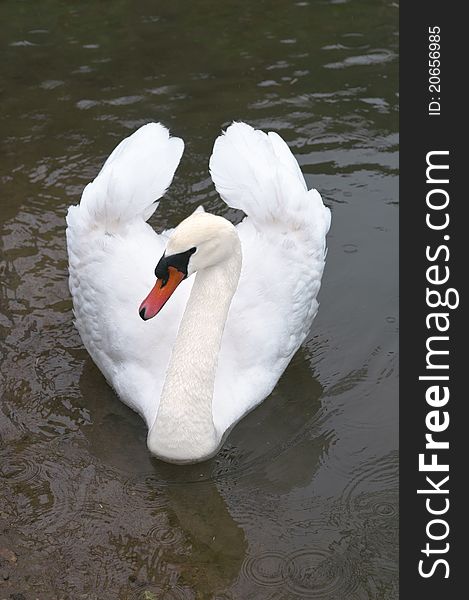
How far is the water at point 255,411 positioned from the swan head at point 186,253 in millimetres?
1100

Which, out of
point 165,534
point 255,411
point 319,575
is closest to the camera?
point 319,575

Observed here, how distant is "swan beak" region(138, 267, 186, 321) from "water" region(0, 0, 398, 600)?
1.05 m

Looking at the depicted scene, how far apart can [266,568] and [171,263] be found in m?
1.64

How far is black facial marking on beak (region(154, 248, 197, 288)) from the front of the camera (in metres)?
5.46

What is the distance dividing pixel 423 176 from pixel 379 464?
3.03m

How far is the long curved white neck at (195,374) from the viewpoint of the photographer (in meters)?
5.75

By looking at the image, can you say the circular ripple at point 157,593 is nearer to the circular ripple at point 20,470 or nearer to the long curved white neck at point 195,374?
the long curved white neck at point 195,374

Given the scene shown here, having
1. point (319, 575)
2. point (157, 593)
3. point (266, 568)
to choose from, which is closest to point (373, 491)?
point (319, 575)

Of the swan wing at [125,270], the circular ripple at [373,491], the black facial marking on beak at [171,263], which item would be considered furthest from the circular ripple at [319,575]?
the black facial marking on beak at [171,263]

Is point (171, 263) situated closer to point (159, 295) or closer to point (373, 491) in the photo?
point (159, 295)

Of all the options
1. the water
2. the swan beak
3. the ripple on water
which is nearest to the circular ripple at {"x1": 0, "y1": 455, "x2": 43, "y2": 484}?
the water

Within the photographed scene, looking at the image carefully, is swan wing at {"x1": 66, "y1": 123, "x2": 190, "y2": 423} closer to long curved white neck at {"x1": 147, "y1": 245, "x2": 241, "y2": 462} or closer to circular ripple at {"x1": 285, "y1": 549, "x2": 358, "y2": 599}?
long curved white neck at {"x1": 147, "y1": 245, "x2": 241, "y2": 462}

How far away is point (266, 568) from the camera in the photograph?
5395 millimetres

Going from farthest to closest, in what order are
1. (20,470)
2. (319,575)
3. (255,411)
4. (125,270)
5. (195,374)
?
1. (255,411)
2. (125,270)
3. (20,470)
4. (195,374)
5. (319,575)
